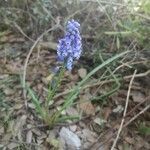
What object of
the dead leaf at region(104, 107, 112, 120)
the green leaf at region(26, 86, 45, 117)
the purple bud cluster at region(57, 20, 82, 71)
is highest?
the purple bud cluster at region(57, 20, 82, 71)

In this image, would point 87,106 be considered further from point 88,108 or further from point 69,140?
point 69,140

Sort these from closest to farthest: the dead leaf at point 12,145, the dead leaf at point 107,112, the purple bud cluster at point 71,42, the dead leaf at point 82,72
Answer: the purple bud cluster at point 71,42, the dead leaf at point 12,145, the dead leaf at point 107,112, the dead leaf at point 82,72

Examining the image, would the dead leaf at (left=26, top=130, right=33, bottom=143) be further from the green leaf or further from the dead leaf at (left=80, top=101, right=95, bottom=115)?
the dead leaf at (left=80, top=101, right=95, bottom=115)

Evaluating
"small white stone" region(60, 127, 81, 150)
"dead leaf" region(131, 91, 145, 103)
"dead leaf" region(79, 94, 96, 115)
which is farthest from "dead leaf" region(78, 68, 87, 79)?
"small white stone" region(60, 127, 81, 150)

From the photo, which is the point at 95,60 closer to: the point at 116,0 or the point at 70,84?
the point at 70,84

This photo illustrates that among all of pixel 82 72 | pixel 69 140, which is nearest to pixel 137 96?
pixel 82 72

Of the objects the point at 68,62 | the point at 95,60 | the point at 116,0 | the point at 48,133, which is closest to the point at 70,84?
the point at 95,60

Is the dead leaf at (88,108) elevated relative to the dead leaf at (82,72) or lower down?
→ lower down

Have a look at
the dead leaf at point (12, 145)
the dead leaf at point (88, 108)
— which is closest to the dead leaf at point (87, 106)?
the dead leaf at point (88, 108)

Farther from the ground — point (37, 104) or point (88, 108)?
point (37, 104)

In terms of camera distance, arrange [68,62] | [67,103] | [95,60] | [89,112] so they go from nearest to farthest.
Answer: [68,62] → [67,103] → [89,112] → [95,60]

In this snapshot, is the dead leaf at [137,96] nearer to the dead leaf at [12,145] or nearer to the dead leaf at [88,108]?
the dead leaf at [88,108]
